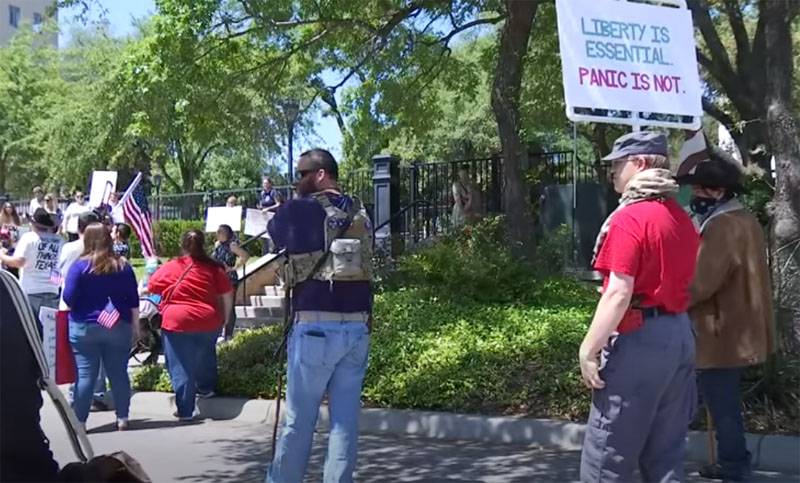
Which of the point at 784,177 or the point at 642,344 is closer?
the point at 642,344

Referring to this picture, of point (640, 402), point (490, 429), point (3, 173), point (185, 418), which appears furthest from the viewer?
point (3, 173)

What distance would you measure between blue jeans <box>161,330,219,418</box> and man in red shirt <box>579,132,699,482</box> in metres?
5.27

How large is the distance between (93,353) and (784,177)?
6.04 meters

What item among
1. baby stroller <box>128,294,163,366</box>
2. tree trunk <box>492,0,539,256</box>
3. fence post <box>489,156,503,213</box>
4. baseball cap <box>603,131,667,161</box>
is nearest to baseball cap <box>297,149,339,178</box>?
baseball cap <box>603,131,667,161</box>

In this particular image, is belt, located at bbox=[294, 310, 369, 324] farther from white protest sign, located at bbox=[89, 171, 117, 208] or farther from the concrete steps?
white protest sign, located at bbox=[89, 171, 117, 208]

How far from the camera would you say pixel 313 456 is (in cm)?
734

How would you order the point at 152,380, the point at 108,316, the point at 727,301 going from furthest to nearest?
the point at 152,380 < the point at 108,316 < the point at 727,301

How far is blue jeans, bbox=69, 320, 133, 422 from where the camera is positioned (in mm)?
8000

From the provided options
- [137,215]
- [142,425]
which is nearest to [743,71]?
[137,215]

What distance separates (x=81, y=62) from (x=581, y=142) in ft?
71.7

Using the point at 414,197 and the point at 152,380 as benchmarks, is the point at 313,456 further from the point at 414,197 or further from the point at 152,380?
the point at 414,197

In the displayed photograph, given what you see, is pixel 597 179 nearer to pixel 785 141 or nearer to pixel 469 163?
pixel 469 163

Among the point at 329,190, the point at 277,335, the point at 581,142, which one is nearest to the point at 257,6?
the point at 277,335

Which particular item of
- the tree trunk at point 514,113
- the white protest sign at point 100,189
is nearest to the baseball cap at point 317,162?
the tree trunk at point 514,113
